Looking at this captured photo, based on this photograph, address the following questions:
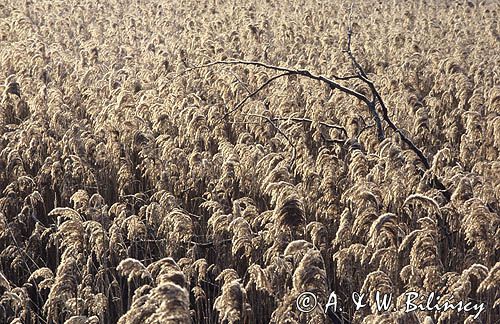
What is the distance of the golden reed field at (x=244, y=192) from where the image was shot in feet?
12.0

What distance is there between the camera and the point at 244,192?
5.61 m

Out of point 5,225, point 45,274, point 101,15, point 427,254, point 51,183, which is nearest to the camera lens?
point 427,254

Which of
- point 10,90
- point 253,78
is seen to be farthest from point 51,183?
point 253,78

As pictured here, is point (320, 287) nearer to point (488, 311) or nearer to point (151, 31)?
Result: point (488, 311)

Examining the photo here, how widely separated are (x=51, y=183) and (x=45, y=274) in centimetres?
234

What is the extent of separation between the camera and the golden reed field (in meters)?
3.65

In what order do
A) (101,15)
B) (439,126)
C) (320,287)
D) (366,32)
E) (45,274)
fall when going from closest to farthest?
(320,287) → (45,274) → (439,126) → (366,32) → (101,15)

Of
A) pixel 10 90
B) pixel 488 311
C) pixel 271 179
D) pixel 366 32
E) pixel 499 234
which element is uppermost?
pixel 366 32

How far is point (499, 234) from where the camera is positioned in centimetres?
422

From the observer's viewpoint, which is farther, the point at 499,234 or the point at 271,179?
the point at 271,179

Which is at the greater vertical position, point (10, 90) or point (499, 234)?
point (10, 90)

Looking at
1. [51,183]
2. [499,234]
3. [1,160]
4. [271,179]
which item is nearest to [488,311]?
[499,234]

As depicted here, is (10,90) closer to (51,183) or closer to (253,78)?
(51,183)

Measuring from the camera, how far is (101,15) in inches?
613
